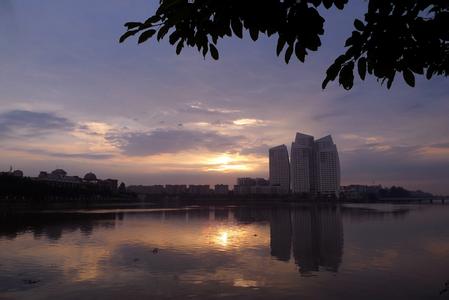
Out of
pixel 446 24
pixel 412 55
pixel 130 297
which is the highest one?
pixel 446 24

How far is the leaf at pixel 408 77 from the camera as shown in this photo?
309 centimetres

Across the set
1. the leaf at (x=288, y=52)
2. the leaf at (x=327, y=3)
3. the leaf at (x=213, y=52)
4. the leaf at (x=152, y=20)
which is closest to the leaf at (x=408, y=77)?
the leaf at (x=327, y=3)

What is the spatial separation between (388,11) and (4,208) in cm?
9662

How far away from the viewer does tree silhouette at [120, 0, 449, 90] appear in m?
2.88

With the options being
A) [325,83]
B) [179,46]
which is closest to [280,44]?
[325,83]

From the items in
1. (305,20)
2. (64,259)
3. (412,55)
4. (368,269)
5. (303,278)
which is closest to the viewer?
(305,20)

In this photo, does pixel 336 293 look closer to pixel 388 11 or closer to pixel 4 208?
pixel 388 11

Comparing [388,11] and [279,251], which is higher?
[388,11]

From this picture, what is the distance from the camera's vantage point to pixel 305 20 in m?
2.87

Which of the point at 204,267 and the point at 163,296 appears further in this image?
the point at 204,267

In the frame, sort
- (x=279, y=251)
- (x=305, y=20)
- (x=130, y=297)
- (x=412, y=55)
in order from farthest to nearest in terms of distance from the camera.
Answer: (x=279, y=251) → (x=130, y=297) → (x=412, y=55) → (x=305, y=20)

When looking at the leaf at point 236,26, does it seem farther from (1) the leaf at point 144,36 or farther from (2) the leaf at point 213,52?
(1) the leaf at point 144,36

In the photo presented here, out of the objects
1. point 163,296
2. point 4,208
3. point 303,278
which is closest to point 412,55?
point 163,296


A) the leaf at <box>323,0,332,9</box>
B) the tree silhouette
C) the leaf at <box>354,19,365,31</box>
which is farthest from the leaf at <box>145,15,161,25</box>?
the leaf at <box>354,19,365,31</box>
